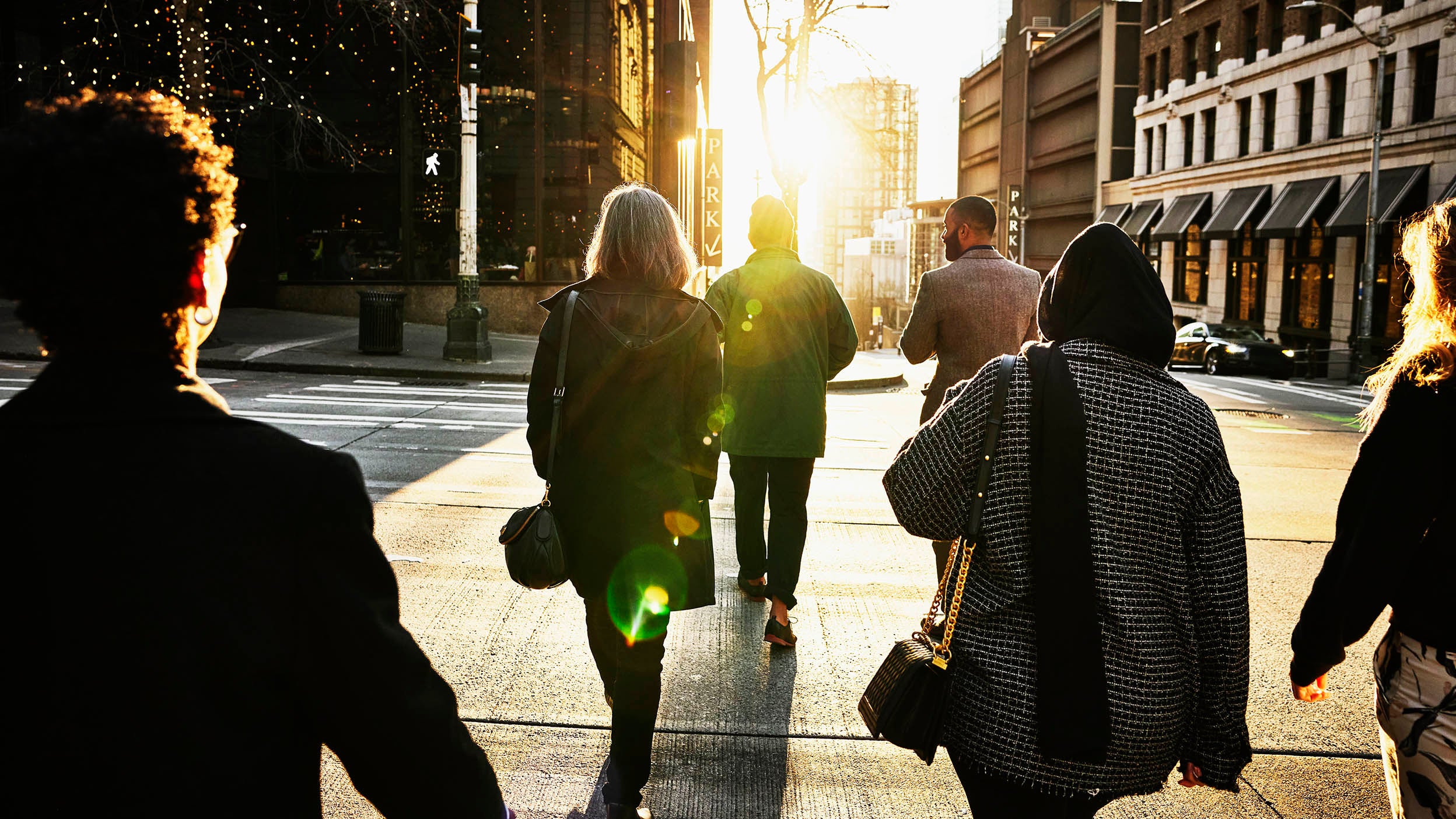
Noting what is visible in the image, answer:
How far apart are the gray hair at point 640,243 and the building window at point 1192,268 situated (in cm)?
5052

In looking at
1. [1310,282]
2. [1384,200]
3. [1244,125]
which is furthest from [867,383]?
[1244,125]

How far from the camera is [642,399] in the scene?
12.3 feet

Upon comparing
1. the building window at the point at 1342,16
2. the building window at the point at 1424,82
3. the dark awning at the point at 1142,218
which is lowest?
the dark awning at the point at 1142,218

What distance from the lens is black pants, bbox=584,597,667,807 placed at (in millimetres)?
3650

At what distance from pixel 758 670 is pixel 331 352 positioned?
15298mm

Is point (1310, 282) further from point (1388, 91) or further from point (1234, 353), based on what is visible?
point (1234, 353)

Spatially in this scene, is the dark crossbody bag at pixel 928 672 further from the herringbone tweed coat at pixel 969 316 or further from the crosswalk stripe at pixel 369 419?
the crosswalk stripe at pixel 369 419

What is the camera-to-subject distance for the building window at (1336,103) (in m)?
39.2

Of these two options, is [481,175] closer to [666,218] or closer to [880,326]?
[666,218]

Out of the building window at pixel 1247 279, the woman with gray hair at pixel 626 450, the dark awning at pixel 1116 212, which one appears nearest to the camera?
the woman with gray hair at pixel 626 450

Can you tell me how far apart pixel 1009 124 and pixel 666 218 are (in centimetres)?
8042

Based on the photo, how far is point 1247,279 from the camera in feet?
153

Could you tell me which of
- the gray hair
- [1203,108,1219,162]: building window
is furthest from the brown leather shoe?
[1203,108,1219,162]: building window

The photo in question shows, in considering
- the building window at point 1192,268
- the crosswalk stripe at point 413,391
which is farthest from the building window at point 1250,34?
the crosswalk stripe at point 413,391
